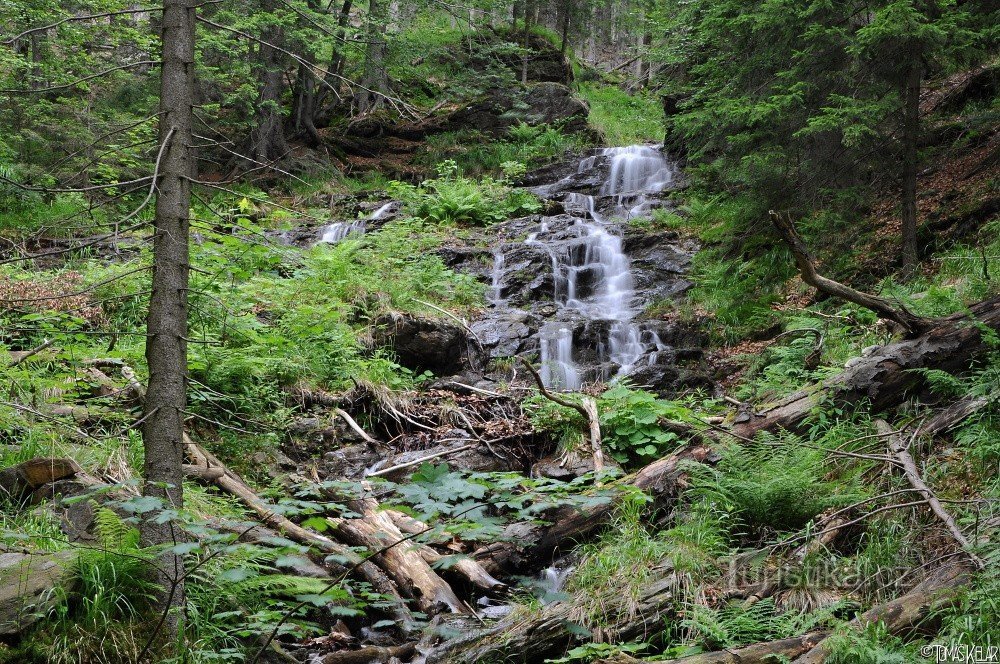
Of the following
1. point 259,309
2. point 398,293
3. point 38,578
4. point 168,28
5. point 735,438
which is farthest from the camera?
point 398,293

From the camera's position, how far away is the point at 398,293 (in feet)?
33.7

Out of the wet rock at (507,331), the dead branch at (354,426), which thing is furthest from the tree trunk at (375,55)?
the dead branch at (354,426)

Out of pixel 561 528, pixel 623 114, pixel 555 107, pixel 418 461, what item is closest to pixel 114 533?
pixel 561 528

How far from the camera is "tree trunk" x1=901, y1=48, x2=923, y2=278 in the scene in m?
8.68

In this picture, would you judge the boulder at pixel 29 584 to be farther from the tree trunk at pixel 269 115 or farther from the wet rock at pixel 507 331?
the tree trunk at pixel 269 115

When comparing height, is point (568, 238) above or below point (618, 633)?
above

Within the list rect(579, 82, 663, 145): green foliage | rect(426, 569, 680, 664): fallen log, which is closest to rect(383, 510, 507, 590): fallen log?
rect(426, 569, 680, 664): fallen log

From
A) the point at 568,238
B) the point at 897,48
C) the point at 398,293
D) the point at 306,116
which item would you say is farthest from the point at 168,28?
the point at 306,116

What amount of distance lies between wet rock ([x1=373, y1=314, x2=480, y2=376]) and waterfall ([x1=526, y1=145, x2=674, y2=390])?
1.33m

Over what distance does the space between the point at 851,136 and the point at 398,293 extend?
6.28 m

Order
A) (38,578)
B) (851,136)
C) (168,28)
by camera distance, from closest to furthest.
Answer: (38,578)
(168,28)
(851,136)

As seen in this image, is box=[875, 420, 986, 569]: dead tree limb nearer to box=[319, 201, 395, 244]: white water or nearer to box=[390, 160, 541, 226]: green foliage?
box=[390, 160, 541, 226]: green foliage

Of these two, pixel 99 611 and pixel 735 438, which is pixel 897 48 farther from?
pixel 99 611

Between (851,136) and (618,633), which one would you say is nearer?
(618,633)
